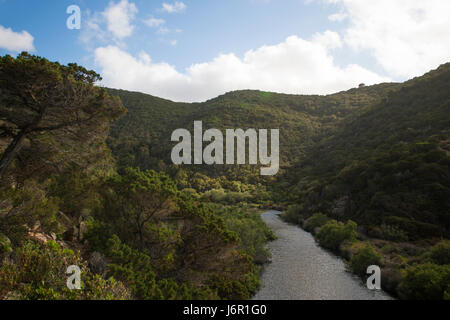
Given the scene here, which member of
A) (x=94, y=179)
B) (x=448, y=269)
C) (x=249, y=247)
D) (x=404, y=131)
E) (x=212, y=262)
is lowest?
(x=249, y=247)

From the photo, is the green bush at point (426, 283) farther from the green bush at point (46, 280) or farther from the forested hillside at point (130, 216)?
the green bush at point (46, 280)

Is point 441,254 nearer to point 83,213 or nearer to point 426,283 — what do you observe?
point 426,283

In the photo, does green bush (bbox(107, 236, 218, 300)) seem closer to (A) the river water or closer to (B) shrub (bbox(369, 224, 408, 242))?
(A) the river water

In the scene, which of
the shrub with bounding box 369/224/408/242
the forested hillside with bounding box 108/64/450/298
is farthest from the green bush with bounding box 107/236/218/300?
the shrub with bounding box 369/224/408/242

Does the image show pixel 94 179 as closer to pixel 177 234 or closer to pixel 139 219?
pixel 139 219

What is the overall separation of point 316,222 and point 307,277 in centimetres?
1802

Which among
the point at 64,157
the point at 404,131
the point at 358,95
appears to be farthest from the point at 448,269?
the point at 358,95

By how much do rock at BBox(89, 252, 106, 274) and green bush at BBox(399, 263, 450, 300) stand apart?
19.4m

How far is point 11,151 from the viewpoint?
1015 centimetres

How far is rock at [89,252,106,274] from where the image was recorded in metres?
10.1

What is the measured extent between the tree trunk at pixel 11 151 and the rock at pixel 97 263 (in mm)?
4611

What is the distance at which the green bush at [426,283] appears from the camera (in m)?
17.0
